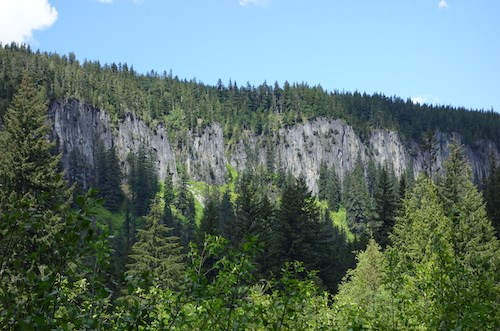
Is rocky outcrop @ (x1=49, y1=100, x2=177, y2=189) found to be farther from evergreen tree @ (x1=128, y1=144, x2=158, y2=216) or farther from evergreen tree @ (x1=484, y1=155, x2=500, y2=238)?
evergreen tree @ (x1=484, y1=155, x2=500, y2=238)

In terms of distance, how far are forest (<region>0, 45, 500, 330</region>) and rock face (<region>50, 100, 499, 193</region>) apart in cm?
1633

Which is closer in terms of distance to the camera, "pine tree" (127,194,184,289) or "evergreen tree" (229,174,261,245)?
"pine tree" (127,194,184,289)

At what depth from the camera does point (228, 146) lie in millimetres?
174250

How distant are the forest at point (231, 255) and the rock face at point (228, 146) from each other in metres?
16.3

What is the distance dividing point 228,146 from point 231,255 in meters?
170

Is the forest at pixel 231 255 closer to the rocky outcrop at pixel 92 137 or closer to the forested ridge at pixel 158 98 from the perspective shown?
the rocky outcrop at pixel 92 137

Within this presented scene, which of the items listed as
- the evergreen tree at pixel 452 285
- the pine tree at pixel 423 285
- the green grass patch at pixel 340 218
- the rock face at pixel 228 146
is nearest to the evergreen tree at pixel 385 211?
the pine tree at pixel 423 285

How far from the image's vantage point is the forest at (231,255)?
338 centimetres

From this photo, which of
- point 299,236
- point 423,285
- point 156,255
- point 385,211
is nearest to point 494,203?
point 385,211

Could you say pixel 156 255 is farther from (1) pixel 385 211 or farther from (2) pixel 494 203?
(2) pixel 494 203

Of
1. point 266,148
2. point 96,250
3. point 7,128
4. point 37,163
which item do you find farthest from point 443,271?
point 266,148

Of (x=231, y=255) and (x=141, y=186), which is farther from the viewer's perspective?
(x=141, y=186)

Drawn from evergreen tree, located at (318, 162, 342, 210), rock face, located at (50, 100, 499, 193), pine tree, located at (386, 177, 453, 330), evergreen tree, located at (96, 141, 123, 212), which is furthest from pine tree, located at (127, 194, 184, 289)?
evergreen tree, located at (318, 162, 342, 210)

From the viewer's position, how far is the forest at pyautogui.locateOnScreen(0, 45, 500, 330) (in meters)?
3.38
